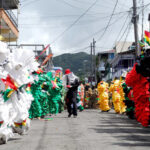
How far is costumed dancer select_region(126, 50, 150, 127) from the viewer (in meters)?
8.60

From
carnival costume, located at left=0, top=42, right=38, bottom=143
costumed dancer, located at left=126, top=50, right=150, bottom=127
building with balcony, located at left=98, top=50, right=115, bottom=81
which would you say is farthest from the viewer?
building with balcony, located at left=98, top=50, right=115, bottom=81

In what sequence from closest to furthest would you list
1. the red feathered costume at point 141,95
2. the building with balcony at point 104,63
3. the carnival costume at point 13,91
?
the carnival costume at point 13,91 → the red feathered costume at point 141,95 → the building with balcony at point 104,63

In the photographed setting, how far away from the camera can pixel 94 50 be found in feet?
167

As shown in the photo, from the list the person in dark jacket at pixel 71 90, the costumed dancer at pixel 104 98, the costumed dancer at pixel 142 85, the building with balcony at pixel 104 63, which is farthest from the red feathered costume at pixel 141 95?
the building with balcony at pixel 104 63

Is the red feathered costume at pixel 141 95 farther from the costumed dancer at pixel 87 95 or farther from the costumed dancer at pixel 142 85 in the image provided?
the costumed dancer at pixel 87 95

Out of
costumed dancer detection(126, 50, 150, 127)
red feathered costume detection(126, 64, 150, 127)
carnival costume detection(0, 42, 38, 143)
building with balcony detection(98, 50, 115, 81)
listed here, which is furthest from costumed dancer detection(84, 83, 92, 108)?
building with balcony detection(98, 50, 115, 81)

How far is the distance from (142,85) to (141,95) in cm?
27

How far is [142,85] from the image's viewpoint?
9.38m

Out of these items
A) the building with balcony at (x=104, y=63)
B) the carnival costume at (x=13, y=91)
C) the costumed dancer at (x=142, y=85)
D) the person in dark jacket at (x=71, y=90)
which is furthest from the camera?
the building with balcony at (x=104, y=63)

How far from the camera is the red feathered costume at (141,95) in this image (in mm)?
8961

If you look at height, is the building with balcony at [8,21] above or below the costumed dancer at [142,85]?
above

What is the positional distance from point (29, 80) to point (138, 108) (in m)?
3.24

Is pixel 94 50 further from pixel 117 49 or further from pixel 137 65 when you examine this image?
pixel 137 65

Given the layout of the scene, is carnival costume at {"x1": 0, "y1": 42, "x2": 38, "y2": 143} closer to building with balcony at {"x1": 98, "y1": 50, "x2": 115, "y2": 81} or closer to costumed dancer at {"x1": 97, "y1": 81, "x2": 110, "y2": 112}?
costumed dancer at {"x1": 97, "y1": 81, "x2": 110, "y2": 112}
